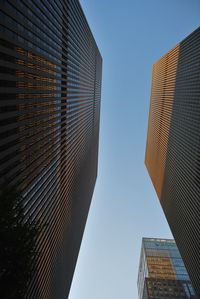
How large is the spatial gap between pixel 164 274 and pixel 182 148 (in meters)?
73.1

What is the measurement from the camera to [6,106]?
33.2 metres

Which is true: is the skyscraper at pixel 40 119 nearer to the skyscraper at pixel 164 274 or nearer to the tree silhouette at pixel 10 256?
the tree silhouette at pixel 10 256

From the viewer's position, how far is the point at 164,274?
137000 mm

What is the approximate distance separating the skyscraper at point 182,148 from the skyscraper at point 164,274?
3560 cm

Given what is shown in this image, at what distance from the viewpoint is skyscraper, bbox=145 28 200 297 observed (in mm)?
87812

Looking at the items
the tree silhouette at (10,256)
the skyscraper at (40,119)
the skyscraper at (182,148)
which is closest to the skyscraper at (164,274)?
the skyscraper at (182,148)

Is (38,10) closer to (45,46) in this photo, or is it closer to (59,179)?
(45,46)

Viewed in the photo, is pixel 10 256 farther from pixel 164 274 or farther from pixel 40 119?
pixel 164 274

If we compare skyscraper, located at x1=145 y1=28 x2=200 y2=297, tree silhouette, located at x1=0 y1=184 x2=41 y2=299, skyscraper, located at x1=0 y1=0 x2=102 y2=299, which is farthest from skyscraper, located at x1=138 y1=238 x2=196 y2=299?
tree silhouette, located at x1=0 y1=184 x2=41 y2=299

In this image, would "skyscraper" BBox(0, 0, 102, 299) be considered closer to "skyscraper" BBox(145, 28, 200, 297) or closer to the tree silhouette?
the tree silhouette

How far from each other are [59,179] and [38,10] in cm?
4174

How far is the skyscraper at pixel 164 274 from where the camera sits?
413 feet

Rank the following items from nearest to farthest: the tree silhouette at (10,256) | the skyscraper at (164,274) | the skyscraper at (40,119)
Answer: the tree silhouette at (10,256) → the skyscraper at (40,119) → the skyscraper at (164,274)

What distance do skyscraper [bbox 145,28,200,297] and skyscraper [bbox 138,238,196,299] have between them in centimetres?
3560
